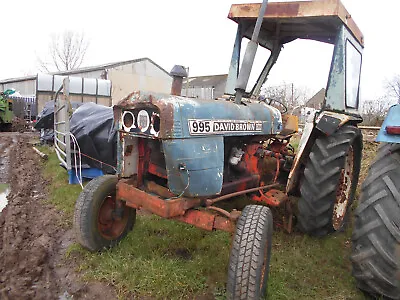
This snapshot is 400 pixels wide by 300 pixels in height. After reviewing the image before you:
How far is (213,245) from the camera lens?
3256 mm

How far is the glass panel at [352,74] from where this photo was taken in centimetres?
360

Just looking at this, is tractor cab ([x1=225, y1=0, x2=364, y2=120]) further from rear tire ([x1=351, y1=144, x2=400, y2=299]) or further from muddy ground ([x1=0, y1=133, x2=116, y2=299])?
muddy ground ([x1=0, y1=133, x2=116, y2=299])

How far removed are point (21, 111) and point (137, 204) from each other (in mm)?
20751

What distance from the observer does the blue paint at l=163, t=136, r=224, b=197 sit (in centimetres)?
231

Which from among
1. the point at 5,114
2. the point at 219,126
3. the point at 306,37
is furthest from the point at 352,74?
the point at 5,114

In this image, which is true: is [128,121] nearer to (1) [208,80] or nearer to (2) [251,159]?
(2) [251,159]

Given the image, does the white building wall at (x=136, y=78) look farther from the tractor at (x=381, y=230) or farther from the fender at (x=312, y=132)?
the tractor at (x=381, y=230)

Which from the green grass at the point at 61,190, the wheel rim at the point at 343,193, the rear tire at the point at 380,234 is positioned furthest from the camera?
the green grass at the point at 61,190

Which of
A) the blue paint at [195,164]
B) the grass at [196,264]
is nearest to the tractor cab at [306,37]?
the blue paint at [195,164]

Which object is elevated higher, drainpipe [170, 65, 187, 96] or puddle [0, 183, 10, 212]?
drainpipe [170, 65, 187, 96]

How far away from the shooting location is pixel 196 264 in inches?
114

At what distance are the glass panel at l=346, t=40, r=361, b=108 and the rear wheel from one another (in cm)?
269

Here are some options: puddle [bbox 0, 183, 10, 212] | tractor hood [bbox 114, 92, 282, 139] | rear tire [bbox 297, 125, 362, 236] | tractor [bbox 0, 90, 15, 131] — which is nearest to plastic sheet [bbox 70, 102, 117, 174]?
puddle [bbox 0, 183, 10, 212]

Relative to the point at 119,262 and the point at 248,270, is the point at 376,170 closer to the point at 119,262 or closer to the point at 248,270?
the point at 248,270
